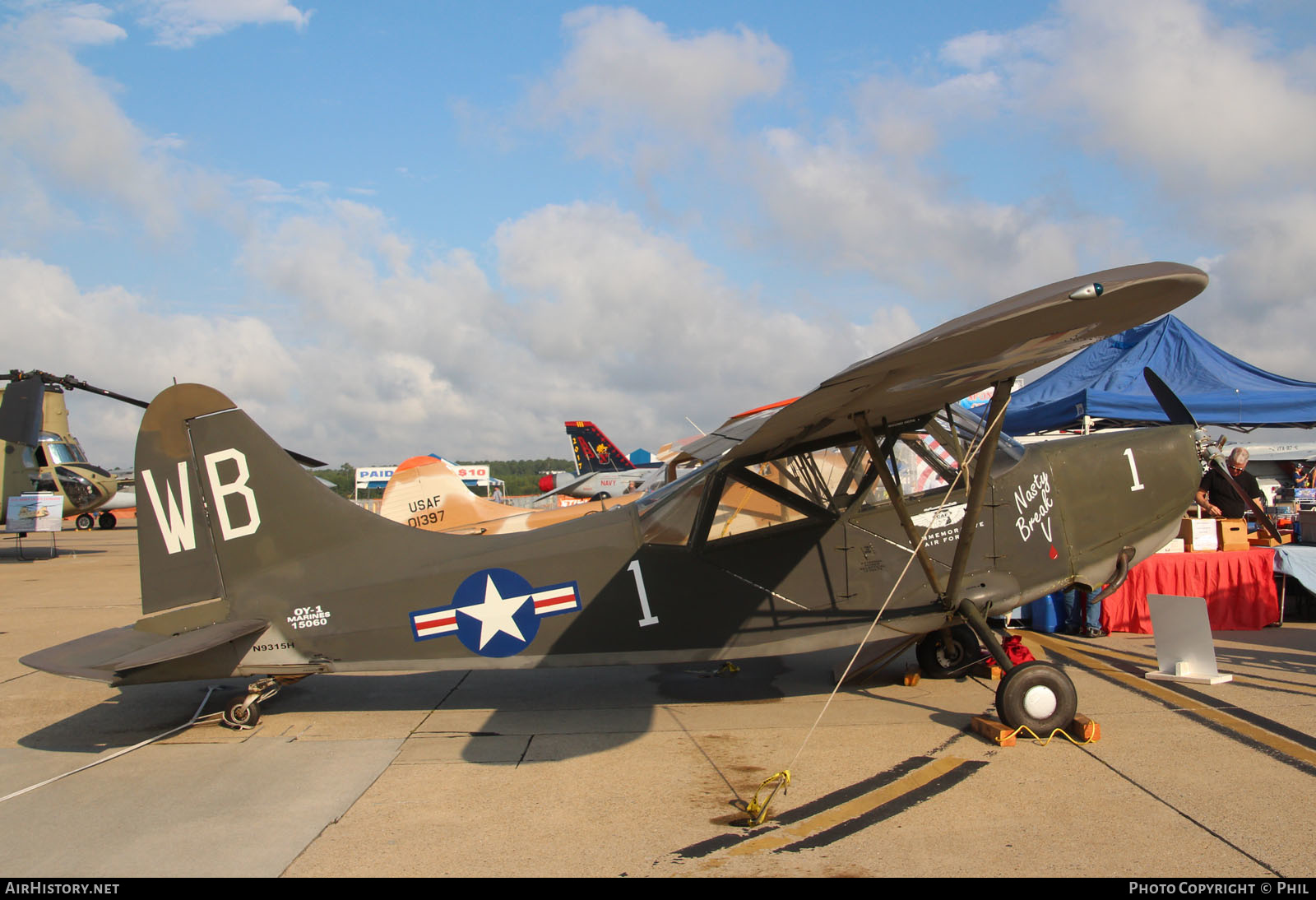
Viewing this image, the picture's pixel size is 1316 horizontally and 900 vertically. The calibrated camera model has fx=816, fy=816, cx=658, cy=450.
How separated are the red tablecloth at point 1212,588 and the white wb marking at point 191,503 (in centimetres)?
850

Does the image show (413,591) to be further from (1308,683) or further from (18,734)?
(1308,683)

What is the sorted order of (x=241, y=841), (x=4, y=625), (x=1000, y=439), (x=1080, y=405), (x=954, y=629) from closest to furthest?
(x=241, y=841) → (x=1000, y=439) → (x=954, y=629) → (x=4, y=625) → (x=1080, y=405)

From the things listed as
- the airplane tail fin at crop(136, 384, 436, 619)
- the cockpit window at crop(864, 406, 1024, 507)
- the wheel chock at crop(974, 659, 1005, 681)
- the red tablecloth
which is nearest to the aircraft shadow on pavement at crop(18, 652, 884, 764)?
the airplane tail fin at crop(136, 384, 436, 619)

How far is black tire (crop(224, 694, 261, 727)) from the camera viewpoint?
579 cm

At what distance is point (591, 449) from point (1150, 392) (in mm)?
34233

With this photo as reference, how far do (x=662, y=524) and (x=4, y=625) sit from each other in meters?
9.44

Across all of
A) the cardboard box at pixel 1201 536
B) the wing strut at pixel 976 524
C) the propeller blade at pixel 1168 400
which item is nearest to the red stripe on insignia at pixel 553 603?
the wing strut at pixel 976 524

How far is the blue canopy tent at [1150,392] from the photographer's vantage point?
12.8 metres

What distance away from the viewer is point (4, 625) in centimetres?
1019

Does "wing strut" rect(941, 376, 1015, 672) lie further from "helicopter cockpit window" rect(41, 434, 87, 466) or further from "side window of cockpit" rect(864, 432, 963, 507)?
"helicopter cockpit window" rect(41, 434, 87, 466)

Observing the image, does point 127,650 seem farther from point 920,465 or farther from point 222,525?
point 920,465

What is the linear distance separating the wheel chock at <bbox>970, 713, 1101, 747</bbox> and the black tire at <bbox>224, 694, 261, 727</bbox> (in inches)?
196

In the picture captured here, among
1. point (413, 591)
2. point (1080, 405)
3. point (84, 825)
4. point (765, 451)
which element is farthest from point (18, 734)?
point (1080, 405)

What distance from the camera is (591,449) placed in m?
45.4
